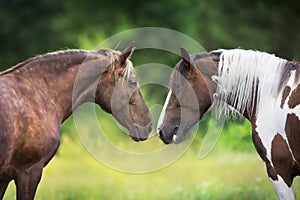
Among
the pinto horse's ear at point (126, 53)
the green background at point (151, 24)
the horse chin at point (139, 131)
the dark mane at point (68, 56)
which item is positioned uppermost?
the pinto horse's ear at point (126, 53)

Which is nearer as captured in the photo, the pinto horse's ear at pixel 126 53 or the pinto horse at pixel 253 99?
the pinto horse at pixel 253 99

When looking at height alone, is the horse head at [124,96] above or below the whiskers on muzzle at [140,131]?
above

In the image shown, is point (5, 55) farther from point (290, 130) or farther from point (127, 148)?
point (290, 130)

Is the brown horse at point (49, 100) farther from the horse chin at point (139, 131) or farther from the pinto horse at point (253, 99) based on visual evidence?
the pinto horse at point (253, 99)

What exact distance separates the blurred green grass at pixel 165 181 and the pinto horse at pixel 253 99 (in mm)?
1732

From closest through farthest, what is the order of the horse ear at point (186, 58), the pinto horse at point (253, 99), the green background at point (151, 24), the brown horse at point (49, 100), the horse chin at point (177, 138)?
the brown horse at point (49, 100) < the pinto horse at point (253, 99) < the horse ear at point (186, 58) < the horse chin at point (177, 138) < the green background at point (151, 24)

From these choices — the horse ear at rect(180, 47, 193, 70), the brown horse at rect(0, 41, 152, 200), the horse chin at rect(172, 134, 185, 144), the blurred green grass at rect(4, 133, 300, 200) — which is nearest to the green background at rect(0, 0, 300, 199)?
the blurred green grass at rect(4, 133, 300, 200)

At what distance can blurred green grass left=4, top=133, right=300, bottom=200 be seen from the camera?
27.3 ft

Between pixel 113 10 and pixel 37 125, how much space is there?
40.8 feet

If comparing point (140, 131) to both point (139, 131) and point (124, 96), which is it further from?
point (124, 96)

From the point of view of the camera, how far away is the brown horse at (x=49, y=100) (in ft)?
20.0

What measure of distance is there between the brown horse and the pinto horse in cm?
37

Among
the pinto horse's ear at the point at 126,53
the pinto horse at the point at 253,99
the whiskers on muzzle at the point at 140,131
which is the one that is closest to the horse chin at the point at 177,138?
the pinto horse at the point at 253,99

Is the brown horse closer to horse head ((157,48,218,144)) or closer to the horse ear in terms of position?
horse head ((157,48,218,144))
